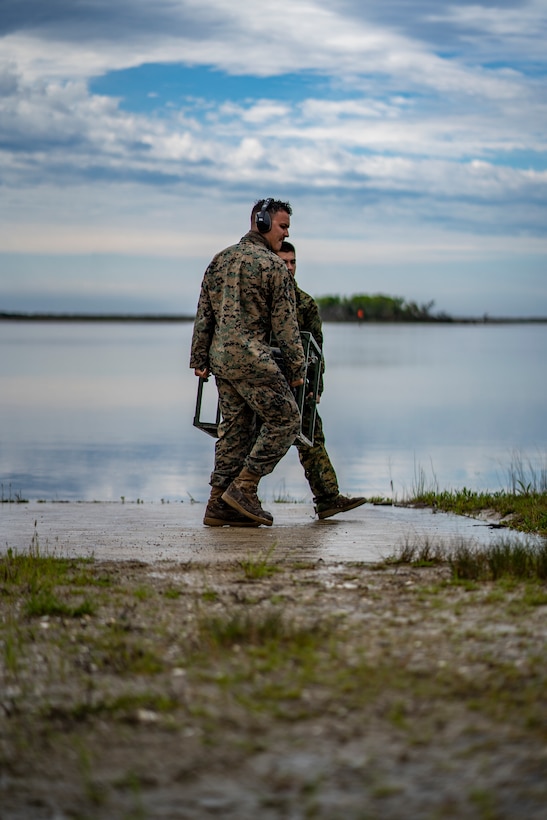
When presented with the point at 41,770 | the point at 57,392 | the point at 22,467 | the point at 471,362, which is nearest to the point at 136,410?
the point at 57,392

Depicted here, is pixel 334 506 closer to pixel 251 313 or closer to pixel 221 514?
pixel 221 514

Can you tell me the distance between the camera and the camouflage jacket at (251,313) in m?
9.34

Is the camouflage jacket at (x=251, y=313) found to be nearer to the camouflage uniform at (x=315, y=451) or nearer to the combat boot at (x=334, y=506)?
the camouflage uniform at (x=315, y=451)

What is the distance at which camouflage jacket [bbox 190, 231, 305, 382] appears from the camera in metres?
9.34

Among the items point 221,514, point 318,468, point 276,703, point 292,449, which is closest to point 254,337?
point 221,514

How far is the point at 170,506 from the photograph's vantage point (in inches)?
→ 486

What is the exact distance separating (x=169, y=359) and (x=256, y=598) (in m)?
74.0

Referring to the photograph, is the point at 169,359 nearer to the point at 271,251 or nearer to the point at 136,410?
the point at 136,410

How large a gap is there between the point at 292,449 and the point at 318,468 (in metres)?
14.8

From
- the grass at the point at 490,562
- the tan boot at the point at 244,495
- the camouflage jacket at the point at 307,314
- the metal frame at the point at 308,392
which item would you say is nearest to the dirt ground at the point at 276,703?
the grass at the point at 490,562

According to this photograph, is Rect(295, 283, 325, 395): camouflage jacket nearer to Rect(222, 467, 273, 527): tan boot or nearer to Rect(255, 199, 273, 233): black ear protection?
Rect(255, 199, 273, 233): black ear protection

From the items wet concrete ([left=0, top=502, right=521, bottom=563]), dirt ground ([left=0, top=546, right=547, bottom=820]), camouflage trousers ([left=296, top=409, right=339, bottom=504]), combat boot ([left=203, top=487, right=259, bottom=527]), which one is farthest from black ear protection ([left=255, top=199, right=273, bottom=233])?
dirt ground ([left=0, top=546, right=547, bottom=820])

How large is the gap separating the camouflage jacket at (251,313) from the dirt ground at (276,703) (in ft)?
10.3

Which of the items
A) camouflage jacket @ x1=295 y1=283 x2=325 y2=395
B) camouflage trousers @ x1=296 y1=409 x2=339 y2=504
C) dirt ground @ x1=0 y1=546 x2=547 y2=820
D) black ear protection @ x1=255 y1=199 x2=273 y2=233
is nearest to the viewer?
dirt ground @ x1=0 y1=546 x2=547 y2=820
